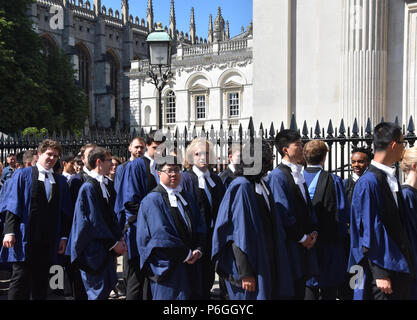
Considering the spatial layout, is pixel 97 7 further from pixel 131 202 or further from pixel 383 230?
pixel 383 230

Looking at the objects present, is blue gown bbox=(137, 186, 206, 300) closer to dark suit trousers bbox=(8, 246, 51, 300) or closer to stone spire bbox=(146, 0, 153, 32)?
dark suit trousers bbox=(8, 246, 51, 300)

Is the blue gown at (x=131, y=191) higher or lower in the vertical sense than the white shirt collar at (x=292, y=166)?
lower

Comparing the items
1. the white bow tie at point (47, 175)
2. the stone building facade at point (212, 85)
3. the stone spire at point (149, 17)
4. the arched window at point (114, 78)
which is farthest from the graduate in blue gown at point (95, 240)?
the stone spire at point (149, 17)

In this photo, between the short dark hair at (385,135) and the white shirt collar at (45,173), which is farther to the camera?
the white shirt collar at (45,173)

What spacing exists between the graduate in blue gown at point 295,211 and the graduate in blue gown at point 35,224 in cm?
239

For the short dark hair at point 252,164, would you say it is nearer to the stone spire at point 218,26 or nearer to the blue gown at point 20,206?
the blue gown at point 20,206

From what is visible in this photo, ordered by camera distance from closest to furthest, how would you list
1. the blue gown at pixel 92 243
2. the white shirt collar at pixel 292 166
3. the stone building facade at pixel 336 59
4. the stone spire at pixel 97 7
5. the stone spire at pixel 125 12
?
the white shirt collar at pixel 292 166 → the blue gown at pixel 92 243 → the stone building facade at pixel 336 59 → the stone spire at pixel 97 7 → the stone spire at pixel 125 12

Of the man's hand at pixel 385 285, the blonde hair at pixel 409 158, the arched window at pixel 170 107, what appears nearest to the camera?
the man's hand at pixel 385 285

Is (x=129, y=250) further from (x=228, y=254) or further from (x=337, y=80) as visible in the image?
(x=337, y=80)

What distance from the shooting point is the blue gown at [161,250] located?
13.8ft

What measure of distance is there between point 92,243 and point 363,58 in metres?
6.68

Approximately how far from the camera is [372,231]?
3797 millimetres

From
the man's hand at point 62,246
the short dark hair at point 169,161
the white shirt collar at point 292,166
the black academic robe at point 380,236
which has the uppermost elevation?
the short dark hair at point 169,161
